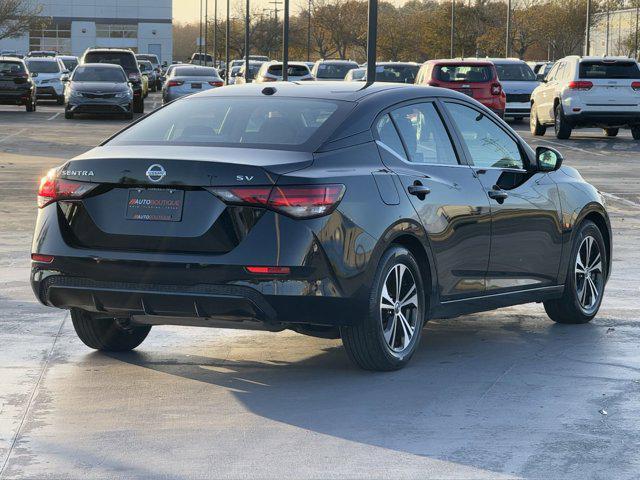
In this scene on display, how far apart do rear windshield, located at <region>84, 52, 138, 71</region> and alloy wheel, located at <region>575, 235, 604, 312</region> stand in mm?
40127

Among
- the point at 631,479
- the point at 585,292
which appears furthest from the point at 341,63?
the point at 631,479

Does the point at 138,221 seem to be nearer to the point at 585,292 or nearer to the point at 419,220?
the point at 419,220

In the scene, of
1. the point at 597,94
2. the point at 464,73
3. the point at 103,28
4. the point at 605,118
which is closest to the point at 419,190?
the point at 597,94

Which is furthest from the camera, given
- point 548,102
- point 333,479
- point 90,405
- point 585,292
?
point 548,102

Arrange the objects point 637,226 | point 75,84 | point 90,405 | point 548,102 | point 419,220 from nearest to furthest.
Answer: point 90,405 < point 419,220 < point 637,226 < point 548,102 < point 75,84

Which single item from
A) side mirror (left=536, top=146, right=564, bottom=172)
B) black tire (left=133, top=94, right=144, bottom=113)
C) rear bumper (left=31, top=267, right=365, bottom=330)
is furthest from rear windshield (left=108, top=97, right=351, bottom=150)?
black tire (left=133, top=94, right=144, bottom=113)

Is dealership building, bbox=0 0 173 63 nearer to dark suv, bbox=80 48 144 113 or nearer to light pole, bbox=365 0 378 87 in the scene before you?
dark suv, bbox=80 48 144 113

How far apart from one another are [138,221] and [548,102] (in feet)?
94.0

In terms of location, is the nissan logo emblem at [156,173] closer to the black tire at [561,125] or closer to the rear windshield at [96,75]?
the black tire at [561,125]

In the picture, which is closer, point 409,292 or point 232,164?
point 232,164

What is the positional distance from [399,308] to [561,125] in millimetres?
26864

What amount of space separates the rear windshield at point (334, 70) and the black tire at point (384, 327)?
1557 inches

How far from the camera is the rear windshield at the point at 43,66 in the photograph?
52781mm

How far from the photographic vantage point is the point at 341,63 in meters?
48.4
